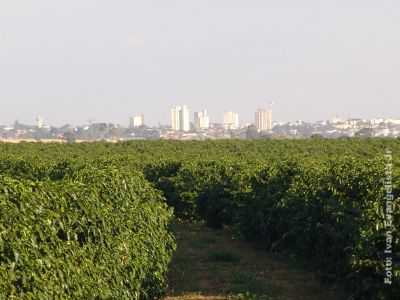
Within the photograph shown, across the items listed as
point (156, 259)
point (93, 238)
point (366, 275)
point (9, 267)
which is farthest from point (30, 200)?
point (366, 275)

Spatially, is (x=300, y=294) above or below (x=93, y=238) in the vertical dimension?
below

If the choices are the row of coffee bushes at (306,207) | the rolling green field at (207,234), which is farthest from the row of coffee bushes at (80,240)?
the row of coffee bushes at (306,207)

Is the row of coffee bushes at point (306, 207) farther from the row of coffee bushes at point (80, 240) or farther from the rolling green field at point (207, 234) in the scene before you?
the row of coffee bushes at point (80, 240)

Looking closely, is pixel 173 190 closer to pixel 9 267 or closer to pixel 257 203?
pixel 257 203

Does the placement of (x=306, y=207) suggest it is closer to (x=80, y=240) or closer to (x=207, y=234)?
(x=80, y=240)

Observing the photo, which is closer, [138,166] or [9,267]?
[9,267]

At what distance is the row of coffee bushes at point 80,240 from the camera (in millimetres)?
5988

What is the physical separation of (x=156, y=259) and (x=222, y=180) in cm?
875

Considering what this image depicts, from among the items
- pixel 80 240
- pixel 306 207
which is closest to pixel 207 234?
pixel 306 207

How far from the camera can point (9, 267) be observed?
580 centimetres

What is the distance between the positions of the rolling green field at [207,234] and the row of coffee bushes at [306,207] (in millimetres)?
30

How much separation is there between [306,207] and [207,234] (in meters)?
6.48

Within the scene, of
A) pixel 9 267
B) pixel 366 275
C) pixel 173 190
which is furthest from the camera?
pixel 173 190

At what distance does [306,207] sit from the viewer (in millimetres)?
12469
